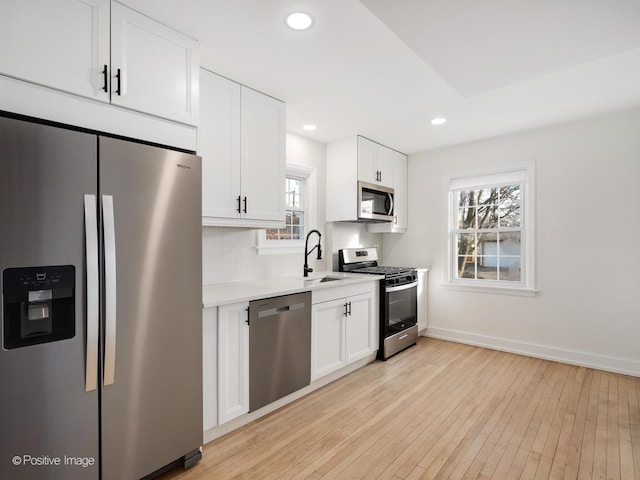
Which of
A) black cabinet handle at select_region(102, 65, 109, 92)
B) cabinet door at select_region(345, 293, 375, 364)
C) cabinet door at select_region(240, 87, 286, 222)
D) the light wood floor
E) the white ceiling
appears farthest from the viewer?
cabinet door at select_region(345, 293, 375, 364)

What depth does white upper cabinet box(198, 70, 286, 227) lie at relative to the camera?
7.77 ft

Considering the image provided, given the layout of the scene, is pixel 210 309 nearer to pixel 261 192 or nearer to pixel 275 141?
pixel 261 192

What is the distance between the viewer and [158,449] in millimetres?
1699

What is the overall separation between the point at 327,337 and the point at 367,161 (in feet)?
7.04

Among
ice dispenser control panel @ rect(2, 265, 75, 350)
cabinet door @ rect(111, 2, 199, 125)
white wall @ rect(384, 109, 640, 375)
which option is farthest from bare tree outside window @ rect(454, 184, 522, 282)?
ice dispenser control panel @ rect(2, 265, 75, 350)

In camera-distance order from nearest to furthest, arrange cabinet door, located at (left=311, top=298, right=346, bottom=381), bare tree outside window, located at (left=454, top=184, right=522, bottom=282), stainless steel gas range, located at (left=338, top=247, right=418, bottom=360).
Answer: cabinet door, located at (left=311, top=298, right=346, bottom=381) → stainless steel gas range, located at (left=338, top=247, right=418, bottom=360) → bare tree outside window, located at (left=454, top=184, right=522, bottom=282)

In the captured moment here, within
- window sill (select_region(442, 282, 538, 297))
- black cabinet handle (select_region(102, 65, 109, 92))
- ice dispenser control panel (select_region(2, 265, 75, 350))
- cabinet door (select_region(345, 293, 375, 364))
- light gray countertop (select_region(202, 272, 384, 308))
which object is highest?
black cabinet handle (select_region(102, 65, 109, 92))

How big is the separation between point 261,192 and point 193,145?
32.1 inches

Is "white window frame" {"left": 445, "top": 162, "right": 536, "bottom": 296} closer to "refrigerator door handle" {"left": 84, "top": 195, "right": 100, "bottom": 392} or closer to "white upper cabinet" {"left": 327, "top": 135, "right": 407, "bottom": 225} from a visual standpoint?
"white upper cabinet" {"left": 327, "top": 135, "right": 407, "bottom": 225}

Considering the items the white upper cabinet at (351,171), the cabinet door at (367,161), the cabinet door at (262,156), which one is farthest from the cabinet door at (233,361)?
the cabinet door at (367,161)

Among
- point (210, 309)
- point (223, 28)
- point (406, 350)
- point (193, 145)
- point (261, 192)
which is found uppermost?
point (223, 28)

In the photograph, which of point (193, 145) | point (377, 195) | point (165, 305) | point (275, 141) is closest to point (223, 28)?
point (193, 145)

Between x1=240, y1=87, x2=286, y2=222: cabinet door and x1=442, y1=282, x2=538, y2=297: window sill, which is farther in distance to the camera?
x1=442, y1=282, x2=538, y2=297: window sill

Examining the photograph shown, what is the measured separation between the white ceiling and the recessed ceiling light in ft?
0.12
